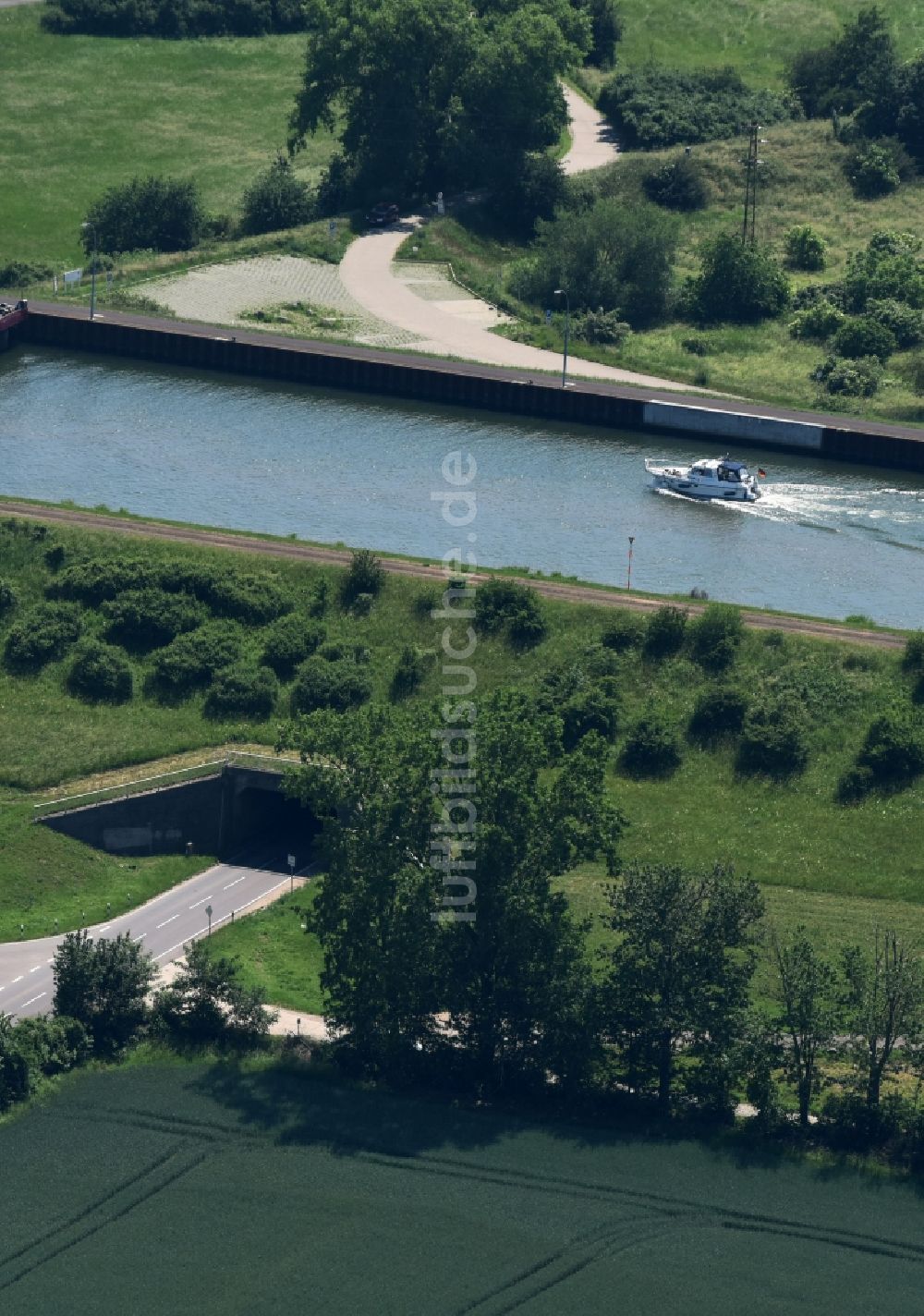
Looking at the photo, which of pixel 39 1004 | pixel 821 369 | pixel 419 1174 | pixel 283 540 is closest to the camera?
pixel 419 1174

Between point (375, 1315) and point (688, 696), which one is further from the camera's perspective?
point (688, 696)

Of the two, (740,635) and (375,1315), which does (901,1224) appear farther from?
(740,635)

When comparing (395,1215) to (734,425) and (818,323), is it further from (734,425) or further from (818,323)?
(818,323)

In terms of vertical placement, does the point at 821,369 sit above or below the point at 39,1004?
above

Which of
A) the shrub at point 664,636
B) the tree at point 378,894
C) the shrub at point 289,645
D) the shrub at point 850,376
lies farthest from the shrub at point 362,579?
the shrub at point 850,376

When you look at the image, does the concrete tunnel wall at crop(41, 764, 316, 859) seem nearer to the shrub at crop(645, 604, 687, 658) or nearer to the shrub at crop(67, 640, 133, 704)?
the shrub at crop(67, 640, 133, 704)

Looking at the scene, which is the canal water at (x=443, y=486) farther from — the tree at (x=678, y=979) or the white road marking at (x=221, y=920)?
the tree at (x=678, y=979)

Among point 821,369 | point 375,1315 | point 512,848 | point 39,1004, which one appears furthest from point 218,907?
point 821,369

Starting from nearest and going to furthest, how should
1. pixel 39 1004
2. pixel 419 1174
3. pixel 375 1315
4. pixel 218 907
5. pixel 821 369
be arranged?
pixel 375 1315, pixel 419 1174, pixel 39 1004, pixel 218 907, pixel 821 369
